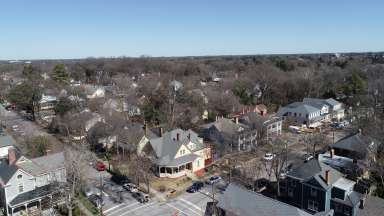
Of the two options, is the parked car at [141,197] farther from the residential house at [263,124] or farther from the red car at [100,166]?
the residential house at [263,124]

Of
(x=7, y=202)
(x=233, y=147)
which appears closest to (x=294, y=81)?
(x=233, y=147)

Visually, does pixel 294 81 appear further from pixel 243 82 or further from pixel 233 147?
pixel 233 147

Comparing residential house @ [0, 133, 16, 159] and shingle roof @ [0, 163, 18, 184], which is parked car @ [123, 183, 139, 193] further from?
residential house @ [0, 133, 16, 159]

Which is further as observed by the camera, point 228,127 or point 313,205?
point 228,127

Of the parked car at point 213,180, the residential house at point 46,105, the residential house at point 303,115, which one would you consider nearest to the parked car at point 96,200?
the parked car at point 213,180

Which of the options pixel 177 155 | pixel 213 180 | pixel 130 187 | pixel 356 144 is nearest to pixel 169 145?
pixel 177 155

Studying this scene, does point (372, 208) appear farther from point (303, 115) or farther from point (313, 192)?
point (303, 115)
